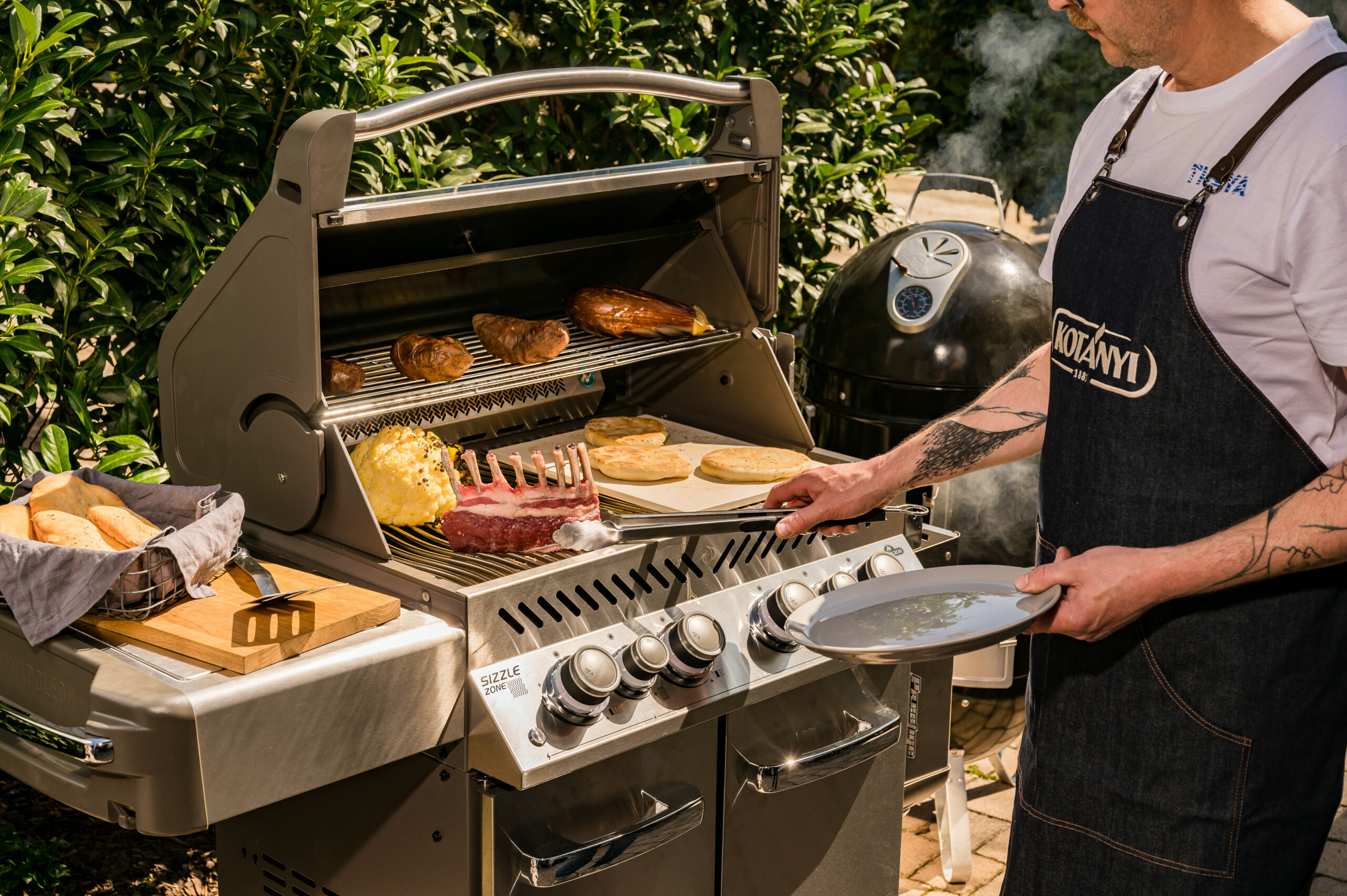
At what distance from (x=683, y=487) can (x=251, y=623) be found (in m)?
0.98

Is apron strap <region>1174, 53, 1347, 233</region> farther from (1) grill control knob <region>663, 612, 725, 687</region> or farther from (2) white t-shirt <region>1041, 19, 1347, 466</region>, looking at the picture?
(1) grill control knob <region>663, 612, 725, 687</region>

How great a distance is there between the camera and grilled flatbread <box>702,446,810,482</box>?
2.56 metres

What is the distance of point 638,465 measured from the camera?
8.36ft

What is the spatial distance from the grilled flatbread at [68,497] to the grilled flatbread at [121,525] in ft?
0.11

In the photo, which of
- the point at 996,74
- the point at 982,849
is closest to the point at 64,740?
the point at 982,849

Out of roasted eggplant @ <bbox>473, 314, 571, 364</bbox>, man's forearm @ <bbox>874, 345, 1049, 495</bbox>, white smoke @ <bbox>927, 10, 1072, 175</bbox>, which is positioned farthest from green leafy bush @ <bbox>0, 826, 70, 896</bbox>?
white smoke @ <bbox>927, 10, 1072, 175</bbox>

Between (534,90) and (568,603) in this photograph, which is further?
(534,90)

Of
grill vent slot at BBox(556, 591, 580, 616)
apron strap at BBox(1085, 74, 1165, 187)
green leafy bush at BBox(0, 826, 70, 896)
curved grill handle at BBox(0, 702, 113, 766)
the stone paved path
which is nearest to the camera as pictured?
curved grill handle at BBox(0, 702, 113, 766)

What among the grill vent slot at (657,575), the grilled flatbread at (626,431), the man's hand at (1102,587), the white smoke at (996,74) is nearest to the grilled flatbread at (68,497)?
the grill vent slot at (657,575)

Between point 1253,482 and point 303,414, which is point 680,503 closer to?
point 303,414

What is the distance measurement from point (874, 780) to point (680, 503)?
32.0 inches

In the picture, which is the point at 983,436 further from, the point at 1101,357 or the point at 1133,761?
the point at 1133,761

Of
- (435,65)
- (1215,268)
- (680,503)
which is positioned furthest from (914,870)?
(435,65)

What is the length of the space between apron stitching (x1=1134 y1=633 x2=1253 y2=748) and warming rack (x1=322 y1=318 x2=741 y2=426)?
3.76ft
